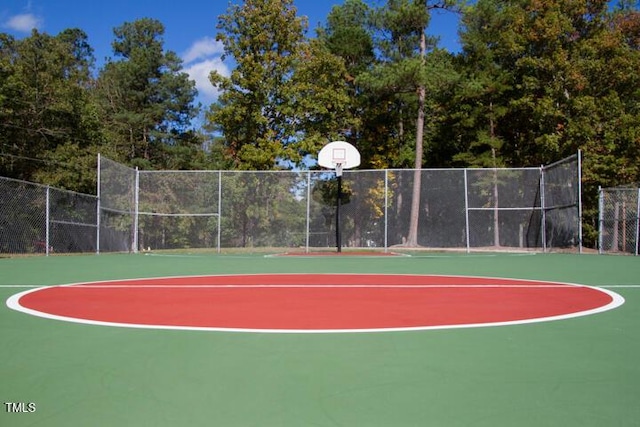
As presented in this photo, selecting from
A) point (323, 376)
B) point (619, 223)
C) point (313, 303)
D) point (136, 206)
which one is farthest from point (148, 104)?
point (323, 376)

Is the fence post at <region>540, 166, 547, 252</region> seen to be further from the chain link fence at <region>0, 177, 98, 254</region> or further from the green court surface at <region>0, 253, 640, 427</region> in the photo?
the green court surface at <region>0, 253, 640, 427</region>

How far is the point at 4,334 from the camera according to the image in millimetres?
3943

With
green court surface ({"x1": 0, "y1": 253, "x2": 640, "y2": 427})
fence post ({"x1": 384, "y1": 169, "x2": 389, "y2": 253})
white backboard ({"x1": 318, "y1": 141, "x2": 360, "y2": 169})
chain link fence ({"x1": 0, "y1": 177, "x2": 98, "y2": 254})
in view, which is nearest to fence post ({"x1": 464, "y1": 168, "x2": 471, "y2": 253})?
fence post ({"x1": 384, "y1": 169, "x2": 389, "y2": 253})

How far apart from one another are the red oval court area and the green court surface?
352 millimetres

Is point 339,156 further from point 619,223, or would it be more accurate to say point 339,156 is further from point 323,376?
point 323,376

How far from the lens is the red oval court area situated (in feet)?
14.4

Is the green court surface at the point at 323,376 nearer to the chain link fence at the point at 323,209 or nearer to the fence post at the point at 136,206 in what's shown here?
the chain link fence at the point at 323,209

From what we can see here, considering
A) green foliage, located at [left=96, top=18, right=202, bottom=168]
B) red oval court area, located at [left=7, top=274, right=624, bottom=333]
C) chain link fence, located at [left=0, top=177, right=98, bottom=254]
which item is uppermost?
green foliage, located at [left=96, top=18, right=202, bottom=168]

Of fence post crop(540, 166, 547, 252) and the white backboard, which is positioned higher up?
the white backboard

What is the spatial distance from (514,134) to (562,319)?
26.2m

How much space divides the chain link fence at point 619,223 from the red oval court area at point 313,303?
35.3ft

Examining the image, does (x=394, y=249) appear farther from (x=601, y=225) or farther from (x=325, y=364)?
(x=325, y=364)

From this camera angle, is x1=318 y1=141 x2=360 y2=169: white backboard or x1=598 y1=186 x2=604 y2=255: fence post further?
x1=318 y1=141 x2=360 y2=169: white backboard

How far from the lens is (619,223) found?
59.9ft
